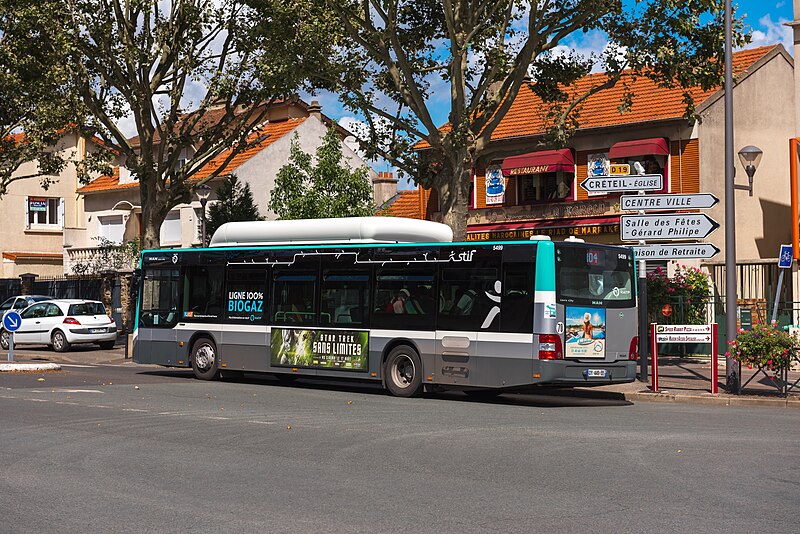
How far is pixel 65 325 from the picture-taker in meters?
35.4

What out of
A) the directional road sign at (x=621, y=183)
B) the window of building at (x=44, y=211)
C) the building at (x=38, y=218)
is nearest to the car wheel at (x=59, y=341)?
the directional road sign at (x=621, y=183)

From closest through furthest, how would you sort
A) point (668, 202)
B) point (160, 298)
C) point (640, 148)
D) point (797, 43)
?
point (668, 202), point (160, 298), point (797, 43), point (640, 148)

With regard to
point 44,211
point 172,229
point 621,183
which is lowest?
point 621,183

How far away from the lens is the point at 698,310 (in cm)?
2853

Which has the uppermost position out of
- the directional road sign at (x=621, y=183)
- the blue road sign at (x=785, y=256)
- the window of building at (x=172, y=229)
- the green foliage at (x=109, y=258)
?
the window of building at (x=172, y=229)

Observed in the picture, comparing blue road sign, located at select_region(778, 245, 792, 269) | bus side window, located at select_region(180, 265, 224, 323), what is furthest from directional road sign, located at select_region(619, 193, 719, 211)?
bus side window, located at select_region(180, 265, 224, 323)

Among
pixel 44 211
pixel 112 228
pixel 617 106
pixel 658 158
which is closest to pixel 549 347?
pixel 617 106

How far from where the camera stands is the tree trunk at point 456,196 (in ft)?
80.9

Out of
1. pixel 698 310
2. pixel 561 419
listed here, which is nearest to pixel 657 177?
pixel 561 419

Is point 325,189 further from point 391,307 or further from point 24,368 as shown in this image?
point 391,307

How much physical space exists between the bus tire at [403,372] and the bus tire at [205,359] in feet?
15.1

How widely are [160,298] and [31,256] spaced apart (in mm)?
40557

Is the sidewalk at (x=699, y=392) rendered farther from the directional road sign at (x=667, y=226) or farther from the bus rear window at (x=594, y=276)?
the directional road sign at (x=667, y=226)

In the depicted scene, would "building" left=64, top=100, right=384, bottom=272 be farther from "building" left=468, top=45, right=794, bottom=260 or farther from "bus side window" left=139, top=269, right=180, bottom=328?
"bus side window" left=139, top=269, right=180, bottom=328
